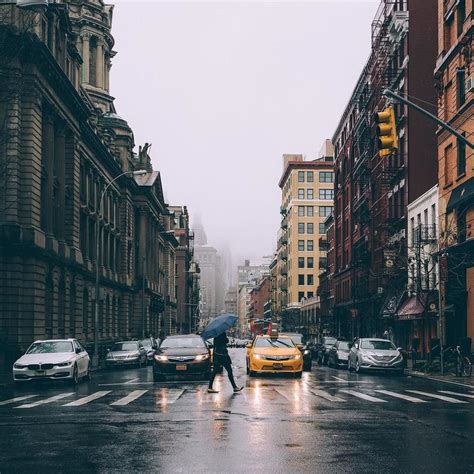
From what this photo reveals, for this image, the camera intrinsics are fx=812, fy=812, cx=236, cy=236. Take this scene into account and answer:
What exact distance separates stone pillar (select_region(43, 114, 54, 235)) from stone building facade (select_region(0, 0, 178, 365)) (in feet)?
0.19


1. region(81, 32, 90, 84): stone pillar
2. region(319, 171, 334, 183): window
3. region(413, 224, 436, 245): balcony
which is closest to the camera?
region(413, 224, 436, 245): balcony

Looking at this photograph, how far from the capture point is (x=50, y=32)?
4481 centimetres

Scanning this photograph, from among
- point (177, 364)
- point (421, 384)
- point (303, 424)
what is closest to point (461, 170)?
point (421, 384)

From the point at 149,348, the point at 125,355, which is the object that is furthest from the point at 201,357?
the point at 149,348

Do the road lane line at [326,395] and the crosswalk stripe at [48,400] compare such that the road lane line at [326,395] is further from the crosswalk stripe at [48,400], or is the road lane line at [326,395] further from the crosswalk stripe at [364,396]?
the crosswalk stripe at [48,400]

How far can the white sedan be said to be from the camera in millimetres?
25172

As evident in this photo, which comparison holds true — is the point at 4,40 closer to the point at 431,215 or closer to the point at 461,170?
the point at 461,170

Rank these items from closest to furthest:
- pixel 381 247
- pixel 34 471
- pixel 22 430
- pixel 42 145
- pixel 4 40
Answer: pixel 34 471, pixel 22 430, pixel 4 40, pixel 42 145, pixel 381 247

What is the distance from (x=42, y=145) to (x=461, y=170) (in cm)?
2185

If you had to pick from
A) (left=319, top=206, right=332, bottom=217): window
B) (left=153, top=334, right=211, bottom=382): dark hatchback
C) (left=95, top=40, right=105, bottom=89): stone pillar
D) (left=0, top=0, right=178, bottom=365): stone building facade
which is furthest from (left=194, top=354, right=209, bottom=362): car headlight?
(left=319, top=206, right=332, bottom=217): window

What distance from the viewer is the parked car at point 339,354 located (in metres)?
39.4

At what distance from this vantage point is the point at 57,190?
47469mm

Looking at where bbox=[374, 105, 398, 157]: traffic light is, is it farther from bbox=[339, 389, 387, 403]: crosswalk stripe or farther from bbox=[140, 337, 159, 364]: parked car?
bbox=[140, 337, 159, 364]: parked car

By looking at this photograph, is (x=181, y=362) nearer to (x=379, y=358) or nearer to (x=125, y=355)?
(x=379, y=358)
